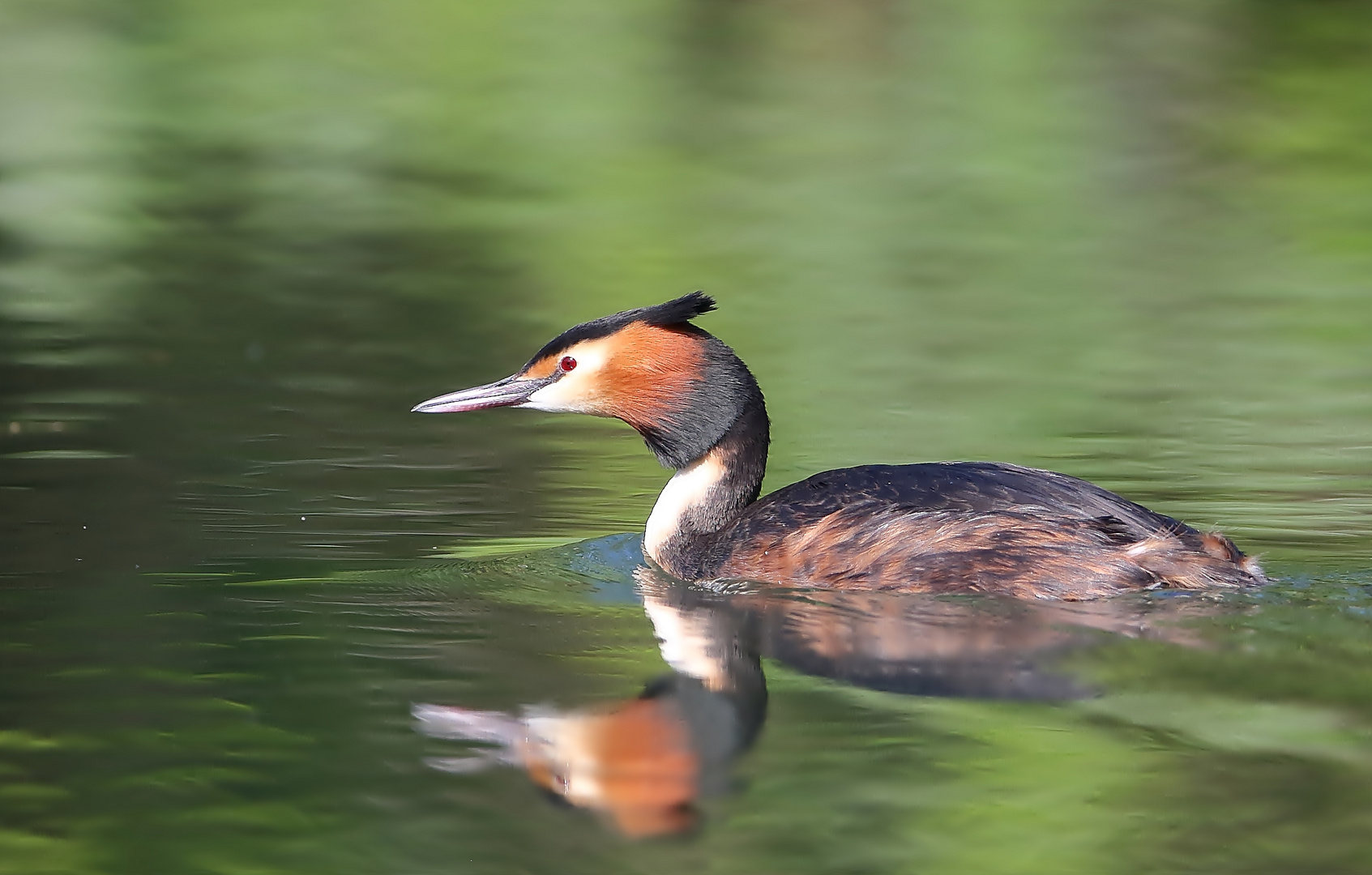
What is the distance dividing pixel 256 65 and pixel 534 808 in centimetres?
2228

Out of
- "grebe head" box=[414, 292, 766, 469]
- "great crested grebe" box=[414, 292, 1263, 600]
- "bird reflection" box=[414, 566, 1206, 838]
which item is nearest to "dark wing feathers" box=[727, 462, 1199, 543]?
"great crested grebe" box=[414, 292, 1263, 600]

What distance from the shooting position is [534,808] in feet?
17.2

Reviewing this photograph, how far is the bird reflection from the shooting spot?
5.52 meters

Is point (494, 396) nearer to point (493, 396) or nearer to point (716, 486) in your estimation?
point (493, 396)

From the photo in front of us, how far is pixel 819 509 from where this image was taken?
782cm

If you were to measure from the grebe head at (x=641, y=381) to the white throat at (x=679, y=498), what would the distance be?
0.08 m

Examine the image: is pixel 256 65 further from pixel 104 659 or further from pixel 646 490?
pixel 104 659

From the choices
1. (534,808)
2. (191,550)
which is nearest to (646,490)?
(191,550)

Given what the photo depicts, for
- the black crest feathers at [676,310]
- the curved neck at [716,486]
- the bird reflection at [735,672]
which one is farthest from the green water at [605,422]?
A: the black crest feathers at [676,310]

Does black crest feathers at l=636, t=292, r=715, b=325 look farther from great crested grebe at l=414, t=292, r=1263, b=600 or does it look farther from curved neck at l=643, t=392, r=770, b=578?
curved neck at l=643, t=392, r=770, b=578

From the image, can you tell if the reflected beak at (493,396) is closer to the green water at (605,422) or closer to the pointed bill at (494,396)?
the pointed bill at (494,396)

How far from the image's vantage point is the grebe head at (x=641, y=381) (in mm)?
8305

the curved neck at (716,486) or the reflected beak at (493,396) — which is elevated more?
the reflected beak at (493,396)

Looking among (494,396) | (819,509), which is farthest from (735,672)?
(494,396)
